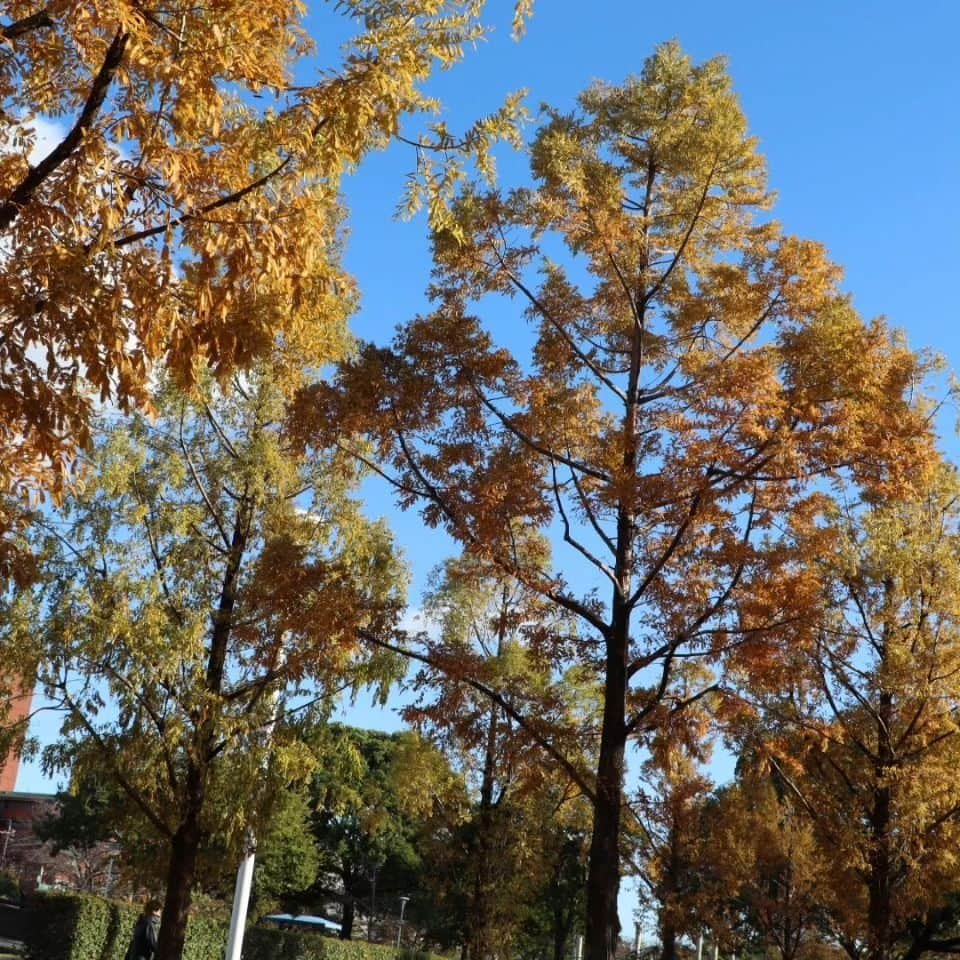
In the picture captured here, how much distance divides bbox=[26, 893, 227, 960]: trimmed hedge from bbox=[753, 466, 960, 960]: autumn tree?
37.4ft

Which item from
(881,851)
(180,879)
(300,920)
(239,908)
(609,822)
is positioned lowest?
(300,920)

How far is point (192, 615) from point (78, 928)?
8177mm

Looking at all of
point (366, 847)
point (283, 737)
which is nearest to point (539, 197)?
point (283, 737)

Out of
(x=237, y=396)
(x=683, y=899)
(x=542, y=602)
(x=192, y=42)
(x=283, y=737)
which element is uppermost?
(x=237, y=396)

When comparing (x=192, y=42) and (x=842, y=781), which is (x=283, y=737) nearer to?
(x=842, y=781)

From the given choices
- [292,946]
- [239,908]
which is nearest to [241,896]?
[239,908]

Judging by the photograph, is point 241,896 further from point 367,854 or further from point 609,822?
point 367,854

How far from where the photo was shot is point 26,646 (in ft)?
40.4

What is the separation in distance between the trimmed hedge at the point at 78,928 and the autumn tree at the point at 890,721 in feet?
37.4

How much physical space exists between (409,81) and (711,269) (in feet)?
19.5

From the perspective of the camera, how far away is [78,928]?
1748 cm

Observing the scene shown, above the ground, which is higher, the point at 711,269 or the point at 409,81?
the point at 711,269

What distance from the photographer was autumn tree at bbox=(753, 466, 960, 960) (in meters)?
13.3

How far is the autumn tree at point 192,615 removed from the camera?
1234 cm
